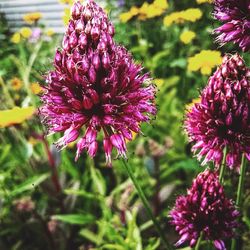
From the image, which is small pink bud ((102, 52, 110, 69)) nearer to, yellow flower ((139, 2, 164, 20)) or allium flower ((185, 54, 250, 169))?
allium flower ((185, 54, 250, 169))

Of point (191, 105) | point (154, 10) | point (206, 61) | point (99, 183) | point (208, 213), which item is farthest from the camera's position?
point (154, 10)

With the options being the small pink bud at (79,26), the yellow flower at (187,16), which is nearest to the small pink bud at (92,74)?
the small pink bud at (79,26)

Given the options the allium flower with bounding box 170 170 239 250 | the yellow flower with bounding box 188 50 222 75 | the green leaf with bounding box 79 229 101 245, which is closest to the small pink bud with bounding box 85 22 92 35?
the allium flower with bounding box 170 170 239 250

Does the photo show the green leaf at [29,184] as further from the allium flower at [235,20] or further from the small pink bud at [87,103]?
the allium flower at [235,20]

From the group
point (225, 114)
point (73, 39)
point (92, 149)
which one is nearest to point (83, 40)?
point (73, 39)

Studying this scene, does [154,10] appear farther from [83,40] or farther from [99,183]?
[83,40]
